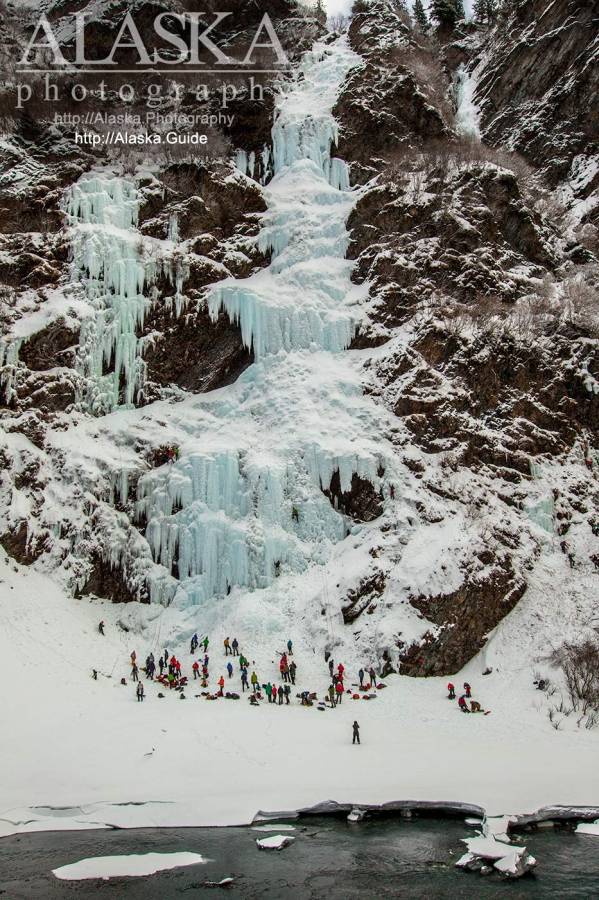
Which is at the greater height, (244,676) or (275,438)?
(275,438)

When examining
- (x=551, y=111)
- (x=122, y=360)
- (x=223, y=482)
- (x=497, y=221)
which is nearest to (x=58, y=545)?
(x=223, y=482)

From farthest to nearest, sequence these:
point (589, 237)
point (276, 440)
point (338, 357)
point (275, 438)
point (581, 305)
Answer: point (589, 237) → point (338, 357) → point (581, 305) → point (275, 438) → point (276, 440)

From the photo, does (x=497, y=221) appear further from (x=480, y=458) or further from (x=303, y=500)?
(x=303, y=500)

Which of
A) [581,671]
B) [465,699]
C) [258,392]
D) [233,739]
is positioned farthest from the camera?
[258,392]

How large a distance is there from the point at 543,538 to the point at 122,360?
790 inches

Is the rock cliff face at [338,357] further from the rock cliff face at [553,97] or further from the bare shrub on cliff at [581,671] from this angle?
the bare shrub on cliff at [581,671]

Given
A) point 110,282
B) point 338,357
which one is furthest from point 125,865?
point 110,282

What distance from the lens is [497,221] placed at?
108ft

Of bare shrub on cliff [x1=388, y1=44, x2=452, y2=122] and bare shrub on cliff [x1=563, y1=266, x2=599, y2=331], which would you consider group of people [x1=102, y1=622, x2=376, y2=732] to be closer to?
bare shrub on cliff [x1=563, y1=266, x2=599, y2=331]

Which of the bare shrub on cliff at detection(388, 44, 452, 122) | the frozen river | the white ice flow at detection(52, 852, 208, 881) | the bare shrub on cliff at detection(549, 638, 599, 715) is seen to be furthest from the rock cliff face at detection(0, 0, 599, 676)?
the white ice flow at detection(52, 852, 208, 881)

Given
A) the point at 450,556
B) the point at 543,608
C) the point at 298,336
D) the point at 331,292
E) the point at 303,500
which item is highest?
the point at 331,292

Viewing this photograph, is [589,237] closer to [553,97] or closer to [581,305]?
[581,305]

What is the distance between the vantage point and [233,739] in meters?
17.6

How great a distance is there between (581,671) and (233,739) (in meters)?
11.0
